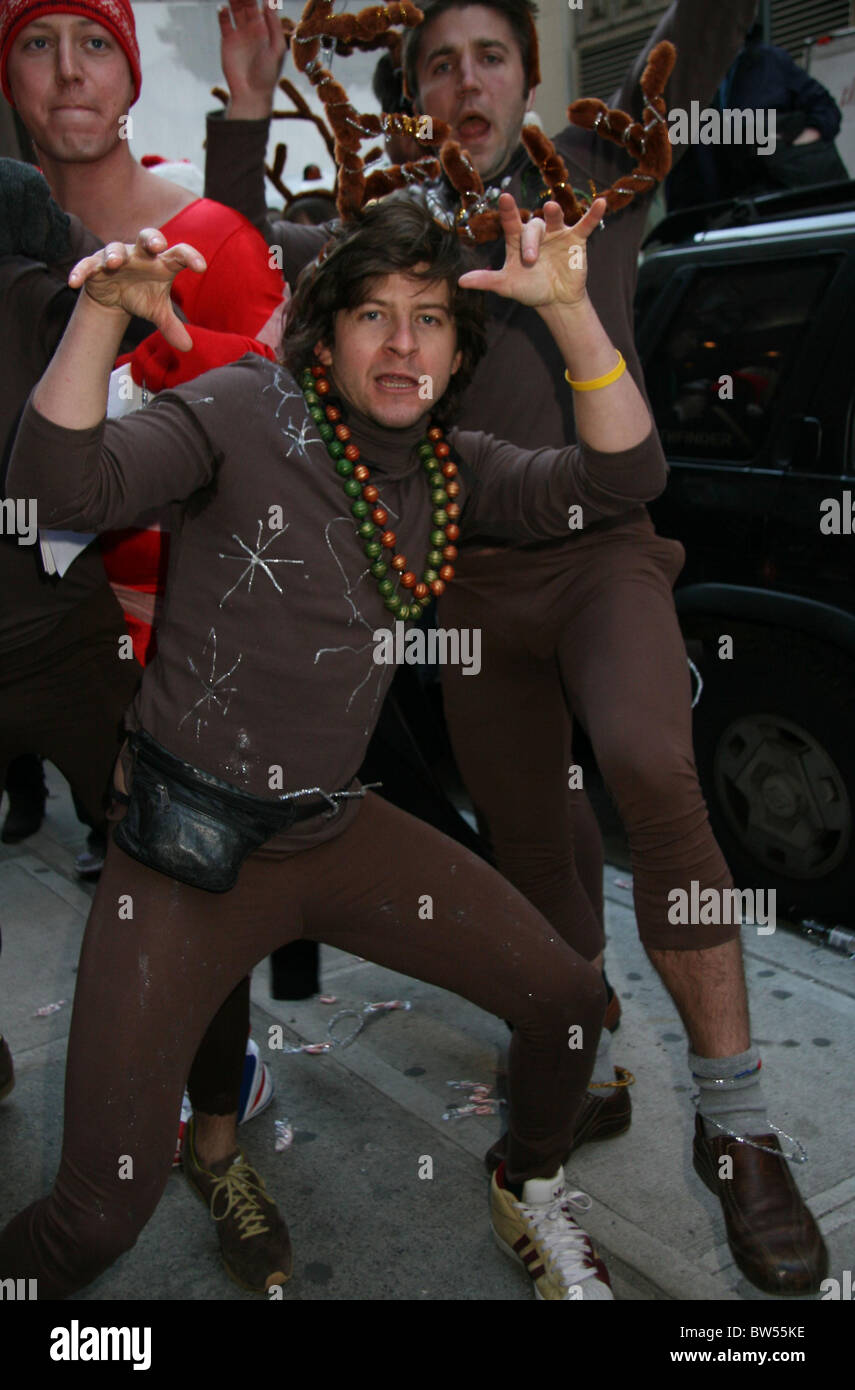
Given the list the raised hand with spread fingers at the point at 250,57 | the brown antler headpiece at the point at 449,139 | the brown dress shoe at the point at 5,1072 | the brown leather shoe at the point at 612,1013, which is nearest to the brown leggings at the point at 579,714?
the brown leather shoe at the point at 612,1013

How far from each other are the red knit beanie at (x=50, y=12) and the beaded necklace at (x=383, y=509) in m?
1.07

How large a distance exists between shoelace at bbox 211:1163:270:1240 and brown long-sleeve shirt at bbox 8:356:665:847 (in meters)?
0.89

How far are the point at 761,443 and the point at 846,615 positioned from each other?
665 mm

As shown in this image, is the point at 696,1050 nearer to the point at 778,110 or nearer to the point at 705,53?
the point at 705,53

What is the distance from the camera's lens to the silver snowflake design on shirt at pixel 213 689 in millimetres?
2033

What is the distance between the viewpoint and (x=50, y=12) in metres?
2.62

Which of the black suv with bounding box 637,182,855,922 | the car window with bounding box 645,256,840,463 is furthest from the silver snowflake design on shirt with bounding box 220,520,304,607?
the car window with bounding box 645,256,840,463

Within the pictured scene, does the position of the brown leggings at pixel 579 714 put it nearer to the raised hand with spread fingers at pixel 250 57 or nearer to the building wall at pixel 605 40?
the raised hand with spread fingers at pixel 250 57

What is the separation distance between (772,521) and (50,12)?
7.88 feet

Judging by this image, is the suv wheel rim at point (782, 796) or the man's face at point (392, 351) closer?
the man's face at point (392, 351)

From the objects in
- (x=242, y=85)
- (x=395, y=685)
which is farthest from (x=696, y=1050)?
(x=242, y=85)

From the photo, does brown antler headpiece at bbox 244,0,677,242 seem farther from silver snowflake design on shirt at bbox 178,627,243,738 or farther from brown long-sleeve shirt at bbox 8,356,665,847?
silver snowflake design on shirt at bbox 178,627,243,738

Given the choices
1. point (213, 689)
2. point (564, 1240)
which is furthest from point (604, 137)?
point (564, 1240)

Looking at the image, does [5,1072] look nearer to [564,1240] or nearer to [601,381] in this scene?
[564,1240]
